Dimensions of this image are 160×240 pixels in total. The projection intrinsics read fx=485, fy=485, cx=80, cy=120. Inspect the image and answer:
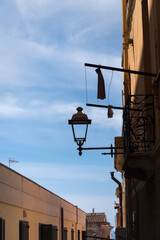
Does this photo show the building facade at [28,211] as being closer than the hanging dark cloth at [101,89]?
No

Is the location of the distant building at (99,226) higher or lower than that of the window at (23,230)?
lower

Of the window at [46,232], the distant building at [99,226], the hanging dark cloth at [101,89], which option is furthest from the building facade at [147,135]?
the distant building at [99,226]

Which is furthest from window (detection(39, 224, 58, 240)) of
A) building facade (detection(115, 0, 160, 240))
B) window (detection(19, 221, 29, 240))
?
building facade (detection(115, 0, 160, 240))

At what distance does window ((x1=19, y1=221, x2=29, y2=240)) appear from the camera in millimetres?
16859

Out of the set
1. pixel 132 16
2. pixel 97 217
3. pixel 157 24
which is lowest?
pixel 97 217

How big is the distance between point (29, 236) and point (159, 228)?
37.8 ft

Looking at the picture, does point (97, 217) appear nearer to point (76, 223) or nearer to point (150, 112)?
point (76, 223)

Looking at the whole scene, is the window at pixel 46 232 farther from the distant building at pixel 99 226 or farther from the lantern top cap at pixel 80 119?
the distant building at pixel 99 226

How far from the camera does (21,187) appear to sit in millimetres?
17328

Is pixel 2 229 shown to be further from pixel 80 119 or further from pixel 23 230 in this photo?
pixel 80 119

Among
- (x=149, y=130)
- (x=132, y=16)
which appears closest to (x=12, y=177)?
(x=132, y=16)

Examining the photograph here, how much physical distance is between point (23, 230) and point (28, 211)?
4.03ft

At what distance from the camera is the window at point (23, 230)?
55.3ft

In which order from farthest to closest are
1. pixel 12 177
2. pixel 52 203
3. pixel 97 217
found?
pixel 97 217 < pixel 52 203 < pixel 12 177
